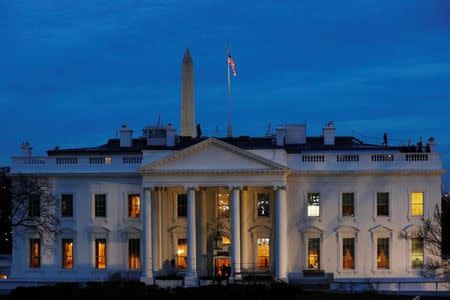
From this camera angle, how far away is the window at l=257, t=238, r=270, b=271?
204ft

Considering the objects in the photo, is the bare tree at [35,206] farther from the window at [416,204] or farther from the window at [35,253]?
the window at [416,204]

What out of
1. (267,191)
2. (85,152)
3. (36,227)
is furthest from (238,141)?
(36,227)

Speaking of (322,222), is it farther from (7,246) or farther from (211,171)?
(7,246)

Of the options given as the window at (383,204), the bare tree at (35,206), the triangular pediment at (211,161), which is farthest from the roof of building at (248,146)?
the window at (383,204)

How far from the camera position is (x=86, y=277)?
6172cm

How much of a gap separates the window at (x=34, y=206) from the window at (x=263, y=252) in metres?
14.3

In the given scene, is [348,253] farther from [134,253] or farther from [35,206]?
[35,206]

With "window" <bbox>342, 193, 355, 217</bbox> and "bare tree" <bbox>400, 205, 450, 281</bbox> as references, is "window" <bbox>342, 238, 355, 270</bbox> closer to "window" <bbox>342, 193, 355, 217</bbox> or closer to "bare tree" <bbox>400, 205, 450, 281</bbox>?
"window" <bbox>342, 193, 355, 217</bbox>

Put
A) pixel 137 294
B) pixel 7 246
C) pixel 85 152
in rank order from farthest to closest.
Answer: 1. pixel 7 246
2. pixel 85 152
3. pixel 137 294

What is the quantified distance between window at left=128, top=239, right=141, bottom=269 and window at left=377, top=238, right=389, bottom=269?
1529cm

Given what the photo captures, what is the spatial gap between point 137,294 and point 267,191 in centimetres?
2021

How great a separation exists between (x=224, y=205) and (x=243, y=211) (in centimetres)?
141

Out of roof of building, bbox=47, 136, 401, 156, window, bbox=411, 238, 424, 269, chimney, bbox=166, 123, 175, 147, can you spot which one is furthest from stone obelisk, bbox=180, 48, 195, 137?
window, bbox=411, 238, 424, 269

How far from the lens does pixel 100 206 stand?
6272 cm
